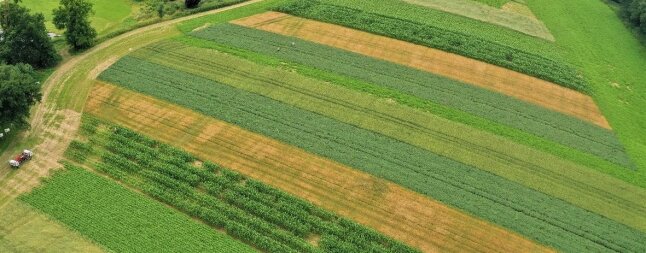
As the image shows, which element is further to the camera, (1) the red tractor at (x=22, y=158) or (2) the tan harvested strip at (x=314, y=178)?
(1) the red tractor at (x=22, y=158)

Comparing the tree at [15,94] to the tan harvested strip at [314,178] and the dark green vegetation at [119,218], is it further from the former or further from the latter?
the dark green vegetation at [119,218]

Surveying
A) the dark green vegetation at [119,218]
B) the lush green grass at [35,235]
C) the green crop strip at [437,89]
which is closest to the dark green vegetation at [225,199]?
the dark green vegetation at [119,218]

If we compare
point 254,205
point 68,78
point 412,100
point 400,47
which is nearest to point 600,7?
point 400,47

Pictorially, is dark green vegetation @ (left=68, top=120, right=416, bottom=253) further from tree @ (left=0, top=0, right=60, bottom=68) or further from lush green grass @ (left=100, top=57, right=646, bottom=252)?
tree @ (left=0, top=0, right=60, bottom=68)

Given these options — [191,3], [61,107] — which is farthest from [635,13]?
[61,107]

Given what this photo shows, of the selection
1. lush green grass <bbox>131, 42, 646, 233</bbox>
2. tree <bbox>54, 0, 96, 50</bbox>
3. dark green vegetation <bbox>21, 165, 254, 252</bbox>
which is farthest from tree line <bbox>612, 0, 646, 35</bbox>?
tree <bbox>54, 0, 96, 50</bbox>

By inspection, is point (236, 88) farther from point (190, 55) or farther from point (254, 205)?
point (254, 205)
